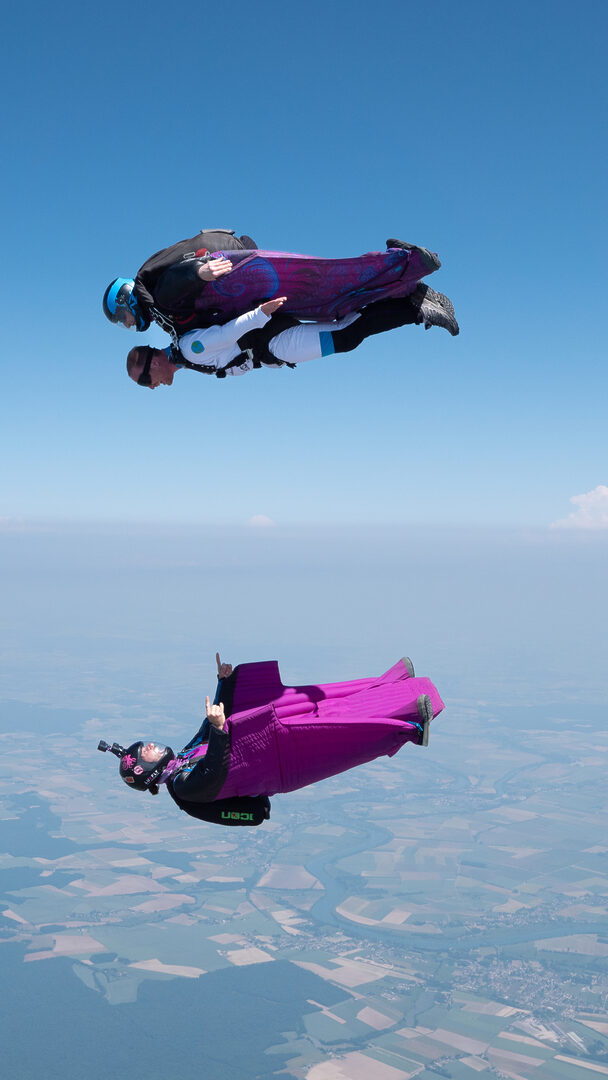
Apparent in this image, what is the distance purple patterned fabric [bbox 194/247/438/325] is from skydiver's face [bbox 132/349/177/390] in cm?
62

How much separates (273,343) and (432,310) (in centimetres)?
185

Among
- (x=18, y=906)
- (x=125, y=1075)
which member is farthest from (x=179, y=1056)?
(x=18, y=906)

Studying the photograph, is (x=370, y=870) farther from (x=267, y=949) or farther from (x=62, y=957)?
(x=62, y=957)

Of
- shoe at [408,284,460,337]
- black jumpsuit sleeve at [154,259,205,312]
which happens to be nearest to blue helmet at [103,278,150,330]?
black jumpsuit sleeve at [154,259,205,312]

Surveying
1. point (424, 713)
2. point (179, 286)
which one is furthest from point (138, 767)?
point (179, 286)

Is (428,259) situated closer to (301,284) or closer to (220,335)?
(301,284)

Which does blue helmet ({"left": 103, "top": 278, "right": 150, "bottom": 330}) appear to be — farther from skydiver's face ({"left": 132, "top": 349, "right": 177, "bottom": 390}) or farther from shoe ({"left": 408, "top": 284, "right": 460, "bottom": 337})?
shoe ({"left": 408, "top": 284, "right": 460, "bottom": 337})

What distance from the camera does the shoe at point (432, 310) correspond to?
9.20 m

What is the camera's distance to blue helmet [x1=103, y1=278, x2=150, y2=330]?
9227 mm

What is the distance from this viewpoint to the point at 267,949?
154 metres

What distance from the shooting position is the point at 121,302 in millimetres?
9242

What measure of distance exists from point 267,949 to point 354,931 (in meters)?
20.0

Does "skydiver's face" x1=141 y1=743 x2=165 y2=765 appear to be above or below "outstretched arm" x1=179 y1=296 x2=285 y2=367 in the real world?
below

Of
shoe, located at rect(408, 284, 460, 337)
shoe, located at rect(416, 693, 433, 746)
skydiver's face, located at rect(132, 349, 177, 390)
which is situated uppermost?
shoe, located at rect(408, 284, 460, 337)
